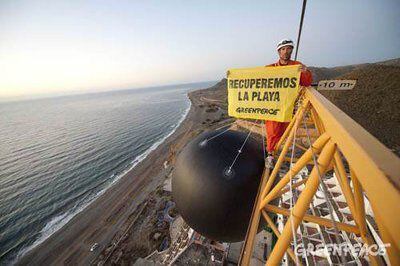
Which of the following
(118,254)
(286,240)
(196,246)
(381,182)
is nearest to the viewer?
(381,182)

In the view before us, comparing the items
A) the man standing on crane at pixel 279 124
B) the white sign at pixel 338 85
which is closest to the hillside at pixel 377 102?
the man standing on crane at pixel 279 124

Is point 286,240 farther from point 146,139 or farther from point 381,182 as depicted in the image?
point 146,139

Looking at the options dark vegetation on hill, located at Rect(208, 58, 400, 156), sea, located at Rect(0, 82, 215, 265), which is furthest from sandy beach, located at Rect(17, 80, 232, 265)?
dark vegetation on hill, located at Rect(208, 58, 400, 156)

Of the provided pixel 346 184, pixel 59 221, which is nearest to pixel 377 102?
pixel 346 184

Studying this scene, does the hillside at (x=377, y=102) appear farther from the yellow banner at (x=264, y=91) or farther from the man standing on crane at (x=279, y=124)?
the yellow banner at (x=264, y=91)

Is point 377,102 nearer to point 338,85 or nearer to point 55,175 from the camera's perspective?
point 338,85

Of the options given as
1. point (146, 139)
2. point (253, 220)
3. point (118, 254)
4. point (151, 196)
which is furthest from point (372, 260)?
point (146, 139)

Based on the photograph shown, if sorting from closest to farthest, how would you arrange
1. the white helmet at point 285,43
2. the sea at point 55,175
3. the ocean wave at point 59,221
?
the white helmet at point 285,43
the ocean wave at point 59,221
the sea at point 55,175

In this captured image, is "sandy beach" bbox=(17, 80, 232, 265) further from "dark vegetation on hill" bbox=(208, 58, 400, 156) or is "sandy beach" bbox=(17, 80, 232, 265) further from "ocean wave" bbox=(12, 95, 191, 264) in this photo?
"dark vegetation on hill" bbox=(208, 58, 400, 156)
